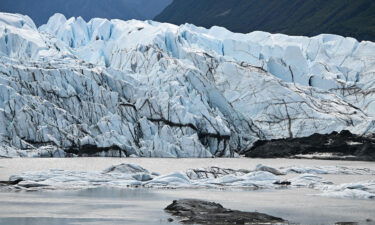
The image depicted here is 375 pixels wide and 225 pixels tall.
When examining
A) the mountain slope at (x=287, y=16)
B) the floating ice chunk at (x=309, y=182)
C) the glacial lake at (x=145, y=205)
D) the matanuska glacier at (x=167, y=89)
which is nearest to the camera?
the glacial lake at (x=145, y=205)

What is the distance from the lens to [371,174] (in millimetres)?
37625

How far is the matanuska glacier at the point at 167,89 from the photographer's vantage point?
172 ft

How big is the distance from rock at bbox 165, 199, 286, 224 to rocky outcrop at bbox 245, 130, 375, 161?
4065 cm

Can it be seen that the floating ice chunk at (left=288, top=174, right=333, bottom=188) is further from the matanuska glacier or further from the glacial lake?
the matanuska glacier

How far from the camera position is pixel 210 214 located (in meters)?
17.2

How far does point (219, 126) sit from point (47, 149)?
610 inches

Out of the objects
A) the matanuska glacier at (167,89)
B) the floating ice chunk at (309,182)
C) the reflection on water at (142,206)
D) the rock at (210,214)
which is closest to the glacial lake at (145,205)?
the reflection on water at (142,206)

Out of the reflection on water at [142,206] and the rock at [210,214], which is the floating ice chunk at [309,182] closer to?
the reflection on water at [142,206]

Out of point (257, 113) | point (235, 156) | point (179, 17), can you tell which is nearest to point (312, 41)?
point (257, 113)

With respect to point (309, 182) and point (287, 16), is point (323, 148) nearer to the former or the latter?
point (309, 182)

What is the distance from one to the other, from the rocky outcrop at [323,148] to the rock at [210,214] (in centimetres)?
4065

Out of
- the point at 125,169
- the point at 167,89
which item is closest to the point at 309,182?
the point at 125,169

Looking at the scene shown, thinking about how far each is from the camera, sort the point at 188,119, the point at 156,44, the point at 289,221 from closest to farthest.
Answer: the point at 289,221
the point at 188,119
the point at 156,44

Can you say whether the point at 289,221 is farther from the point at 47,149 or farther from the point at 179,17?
the point at 179,17
